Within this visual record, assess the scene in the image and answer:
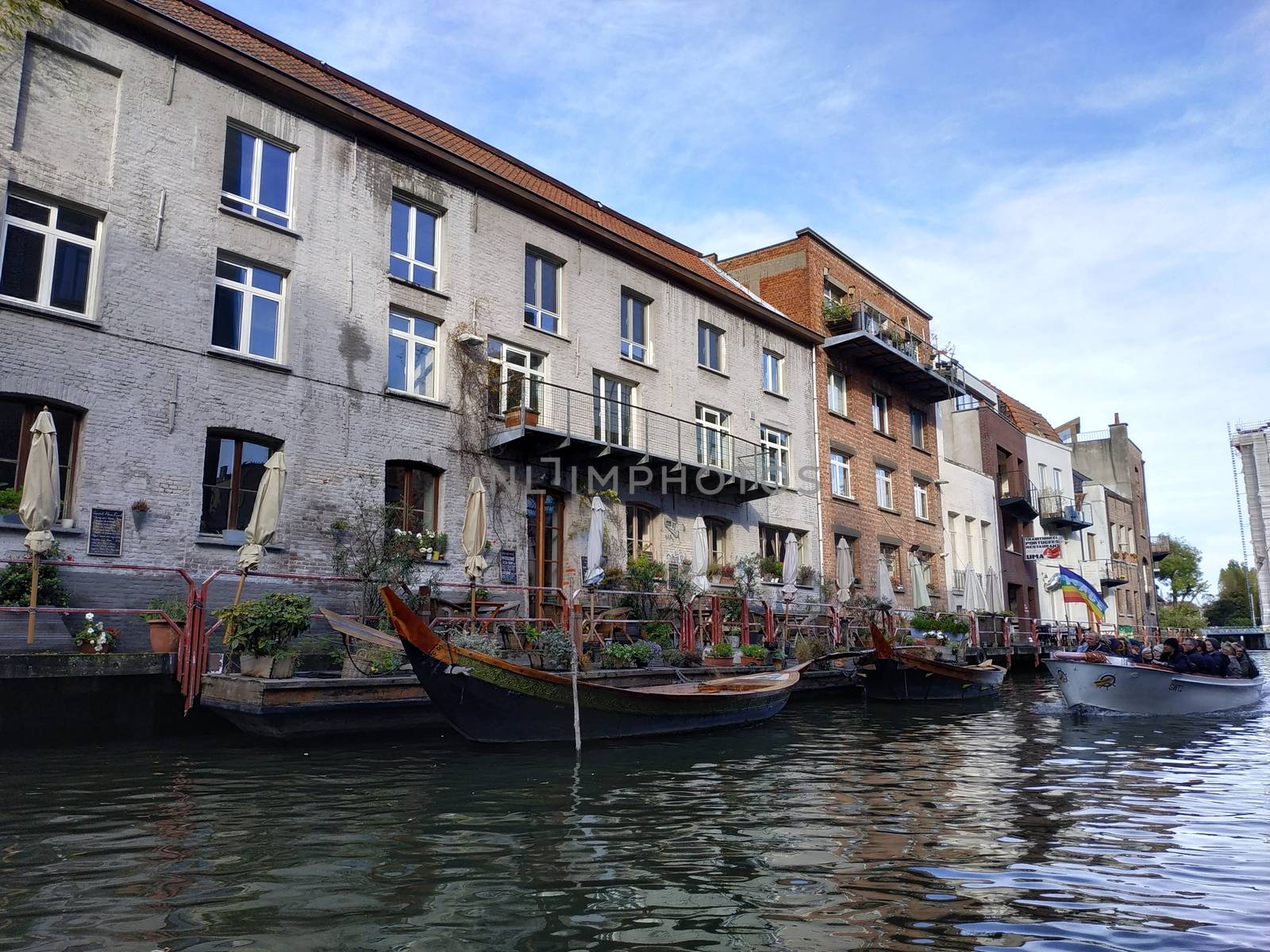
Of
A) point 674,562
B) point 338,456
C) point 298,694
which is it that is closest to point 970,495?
point 674,562

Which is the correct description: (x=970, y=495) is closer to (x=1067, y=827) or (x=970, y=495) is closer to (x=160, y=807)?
(x=1067, y=827)

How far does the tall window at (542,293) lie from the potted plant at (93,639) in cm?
1152

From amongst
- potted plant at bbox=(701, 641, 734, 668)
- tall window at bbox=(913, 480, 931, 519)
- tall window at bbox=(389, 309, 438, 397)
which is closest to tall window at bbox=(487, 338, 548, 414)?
tall window at bbox=(389, 309, 438, 397)

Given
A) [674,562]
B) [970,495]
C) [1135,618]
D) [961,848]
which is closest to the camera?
[961,848]

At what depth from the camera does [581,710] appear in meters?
12.7

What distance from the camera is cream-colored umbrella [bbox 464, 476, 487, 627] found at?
1577 centimetres

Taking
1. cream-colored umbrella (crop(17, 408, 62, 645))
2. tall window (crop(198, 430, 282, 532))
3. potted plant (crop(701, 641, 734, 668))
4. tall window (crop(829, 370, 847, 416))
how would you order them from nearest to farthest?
cream-colored umbrella (crop(17, 408, 62, 645)) < tall window (crop(198, 430, 282, 532)) < potted plant (crop(701, 641, 734, 668)) < tall window (crop(829, 370, 847, 416))

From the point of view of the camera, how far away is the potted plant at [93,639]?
12.4m

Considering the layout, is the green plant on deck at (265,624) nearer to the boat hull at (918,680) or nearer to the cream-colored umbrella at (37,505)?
the cream-colored umbrella at (37,505)

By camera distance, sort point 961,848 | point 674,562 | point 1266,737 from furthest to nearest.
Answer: point 674,562, point 1266,737, point 961,848

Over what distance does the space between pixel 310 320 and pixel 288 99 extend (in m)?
4.32

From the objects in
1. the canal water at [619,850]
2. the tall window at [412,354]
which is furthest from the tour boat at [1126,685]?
the tall window at [412,354]

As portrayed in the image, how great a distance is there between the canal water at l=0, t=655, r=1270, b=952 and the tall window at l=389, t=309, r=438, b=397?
28.0ft

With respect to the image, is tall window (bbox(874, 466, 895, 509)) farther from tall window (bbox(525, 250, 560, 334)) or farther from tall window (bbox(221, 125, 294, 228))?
tall window (bbox(221, 125, 294, 228))
